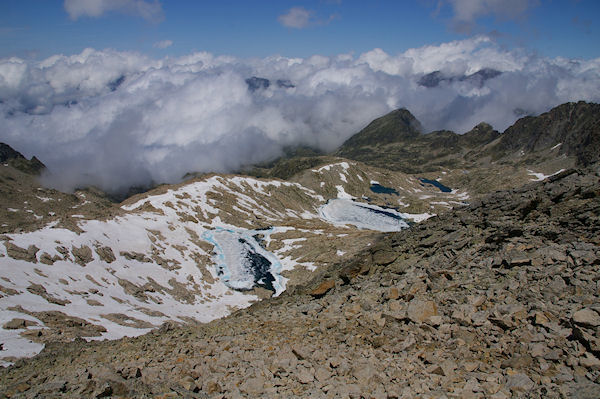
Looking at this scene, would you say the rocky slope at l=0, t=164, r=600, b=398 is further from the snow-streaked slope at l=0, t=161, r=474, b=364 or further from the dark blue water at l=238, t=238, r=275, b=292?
the dark blue water at l=238, t=238, r=275, b=292

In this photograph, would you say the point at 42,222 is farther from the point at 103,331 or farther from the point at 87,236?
the point at 103,331

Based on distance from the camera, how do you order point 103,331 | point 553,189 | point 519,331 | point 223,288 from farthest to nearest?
point 223,288 < point 103,331 < point 553,189 < point 519,331

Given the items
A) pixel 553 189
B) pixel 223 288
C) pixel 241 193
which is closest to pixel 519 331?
pixel 553 189

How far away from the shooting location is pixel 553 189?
2253cm

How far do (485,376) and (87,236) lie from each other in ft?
183

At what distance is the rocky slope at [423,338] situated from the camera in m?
12.3

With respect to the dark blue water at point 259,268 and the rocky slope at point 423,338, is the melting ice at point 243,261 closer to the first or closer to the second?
the dark blue water at point 259,268

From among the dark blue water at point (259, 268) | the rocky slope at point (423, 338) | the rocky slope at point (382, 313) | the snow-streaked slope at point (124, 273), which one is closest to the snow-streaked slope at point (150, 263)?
the snow-streaked slope at point (124, 273)

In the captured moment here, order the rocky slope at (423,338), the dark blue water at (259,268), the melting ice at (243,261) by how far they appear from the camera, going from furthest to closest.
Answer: the dark blue water at (259,268)
the melting ice at (243,261)
the rocky slope at (423,338)

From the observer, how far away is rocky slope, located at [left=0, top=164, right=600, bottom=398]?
40.3 ft

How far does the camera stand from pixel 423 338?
14.8 m

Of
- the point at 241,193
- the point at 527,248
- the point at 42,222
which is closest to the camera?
the point at 527,248

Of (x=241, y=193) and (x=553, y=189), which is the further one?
(x=241, y=193)

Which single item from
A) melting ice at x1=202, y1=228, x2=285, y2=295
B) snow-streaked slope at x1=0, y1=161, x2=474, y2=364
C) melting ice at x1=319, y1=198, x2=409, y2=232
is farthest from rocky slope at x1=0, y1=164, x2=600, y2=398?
melting ice at x1=319, y1=198, x2=409, y2=232
